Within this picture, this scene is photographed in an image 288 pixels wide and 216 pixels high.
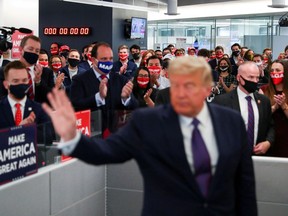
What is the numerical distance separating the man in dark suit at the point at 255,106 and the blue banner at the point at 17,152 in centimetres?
162

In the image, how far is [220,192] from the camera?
2076mm

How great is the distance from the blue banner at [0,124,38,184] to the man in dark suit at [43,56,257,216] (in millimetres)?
1051

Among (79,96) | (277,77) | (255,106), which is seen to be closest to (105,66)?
(79,96)

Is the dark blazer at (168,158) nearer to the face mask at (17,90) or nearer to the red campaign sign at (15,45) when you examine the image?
the face mask at (17,90)

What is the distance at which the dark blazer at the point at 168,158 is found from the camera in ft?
6.64

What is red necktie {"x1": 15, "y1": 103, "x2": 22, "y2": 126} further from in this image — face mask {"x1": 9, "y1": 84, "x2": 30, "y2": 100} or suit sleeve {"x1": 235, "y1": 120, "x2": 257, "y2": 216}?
suit sleeve {"x1": 235, "y1": 120, "x2": 257, "y2": 216}

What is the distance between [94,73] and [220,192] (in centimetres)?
281

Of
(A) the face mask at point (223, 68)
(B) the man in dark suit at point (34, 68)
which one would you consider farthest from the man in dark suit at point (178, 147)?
(A) the face mask at point (223, 68)

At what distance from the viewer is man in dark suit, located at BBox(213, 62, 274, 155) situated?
394cm

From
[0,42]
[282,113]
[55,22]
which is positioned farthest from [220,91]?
[55,22]

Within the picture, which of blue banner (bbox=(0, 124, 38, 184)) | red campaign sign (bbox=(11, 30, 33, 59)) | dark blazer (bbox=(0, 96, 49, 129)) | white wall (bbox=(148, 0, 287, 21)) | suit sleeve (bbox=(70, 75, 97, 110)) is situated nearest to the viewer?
blue banner (bbox=(0, 124, 38, 184))

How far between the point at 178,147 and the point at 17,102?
219 cm

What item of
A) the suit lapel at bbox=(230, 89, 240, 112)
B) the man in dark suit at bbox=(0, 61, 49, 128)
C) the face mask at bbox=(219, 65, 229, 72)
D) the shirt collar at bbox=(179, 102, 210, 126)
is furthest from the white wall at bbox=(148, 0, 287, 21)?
the shirt collar at bbox=(179, 102, 210, 126)

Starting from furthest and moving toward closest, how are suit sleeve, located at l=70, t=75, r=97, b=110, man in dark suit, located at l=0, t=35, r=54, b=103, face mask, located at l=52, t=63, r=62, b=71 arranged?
face mask, located at l=52, t=63, r=62, b=71 < man in dark suit, located at l=0, t=35, r=54, b=103 < suit sleeve, located at l=70, t=75, r=97, b=110
